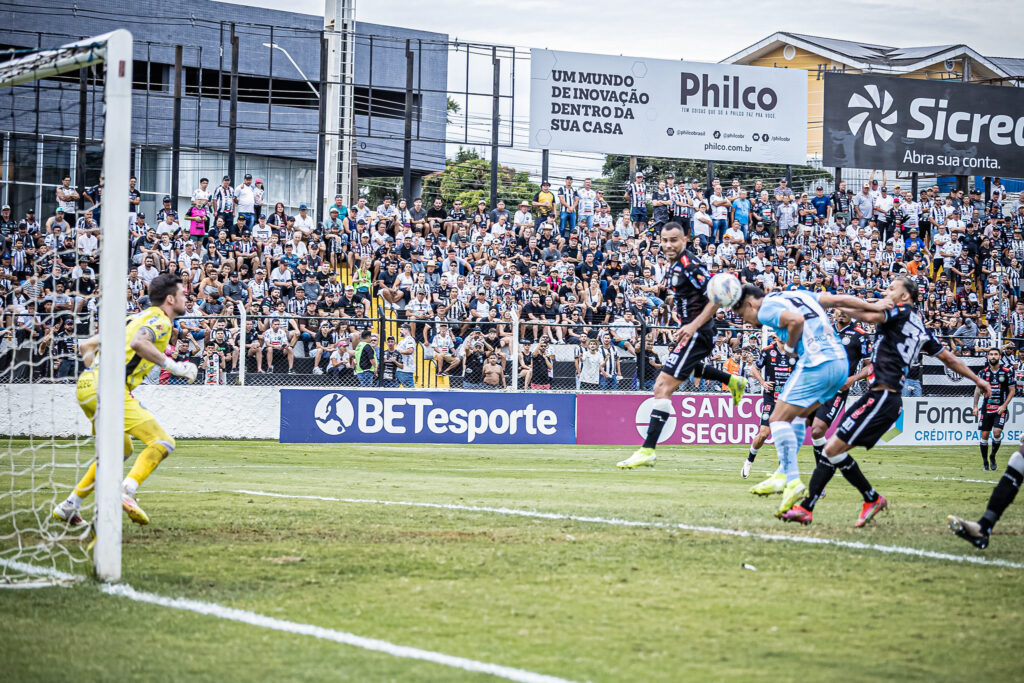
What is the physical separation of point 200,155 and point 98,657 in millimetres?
41681

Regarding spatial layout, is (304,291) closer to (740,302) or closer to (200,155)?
(740,302)

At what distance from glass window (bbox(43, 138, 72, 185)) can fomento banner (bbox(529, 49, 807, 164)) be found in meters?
18.0

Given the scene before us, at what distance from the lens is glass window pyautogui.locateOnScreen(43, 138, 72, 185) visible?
39062 millimetres

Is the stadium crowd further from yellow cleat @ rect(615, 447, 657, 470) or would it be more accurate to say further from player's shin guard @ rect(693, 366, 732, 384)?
player's shin guard @ rect(693, 366, 732, 384)

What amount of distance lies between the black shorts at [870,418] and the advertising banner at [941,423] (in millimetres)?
17026

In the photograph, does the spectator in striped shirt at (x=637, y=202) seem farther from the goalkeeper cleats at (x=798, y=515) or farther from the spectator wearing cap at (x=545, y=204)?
the goalkeeper cleats at (x=798, y=515)

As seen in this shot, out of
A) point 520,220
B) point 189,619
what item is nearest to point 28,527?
point 189,619

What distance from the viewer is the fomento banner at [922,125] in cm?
3656

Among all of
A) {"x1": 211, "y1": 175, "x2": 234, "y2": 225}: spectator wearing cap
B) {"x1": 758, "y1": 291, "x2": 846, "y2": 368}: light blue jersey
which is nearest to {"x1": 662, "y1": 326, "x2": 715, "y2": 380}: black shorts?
{"x1": 758, "y1": 291, "x2": 846, "y2": 368}: light blue jersey

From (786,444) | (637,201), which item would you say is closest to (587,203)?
(637,201)

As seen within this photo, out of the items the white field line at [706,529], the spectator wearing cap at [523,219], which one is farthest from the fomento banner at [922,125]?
the white field line at [706,529]

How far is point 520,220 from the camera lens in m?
29.1

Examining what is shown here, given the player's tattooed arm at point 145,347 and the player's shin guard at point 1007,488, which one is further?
the player's tattooed arm at point 145,347

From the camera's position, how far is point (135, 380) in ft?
32.4
